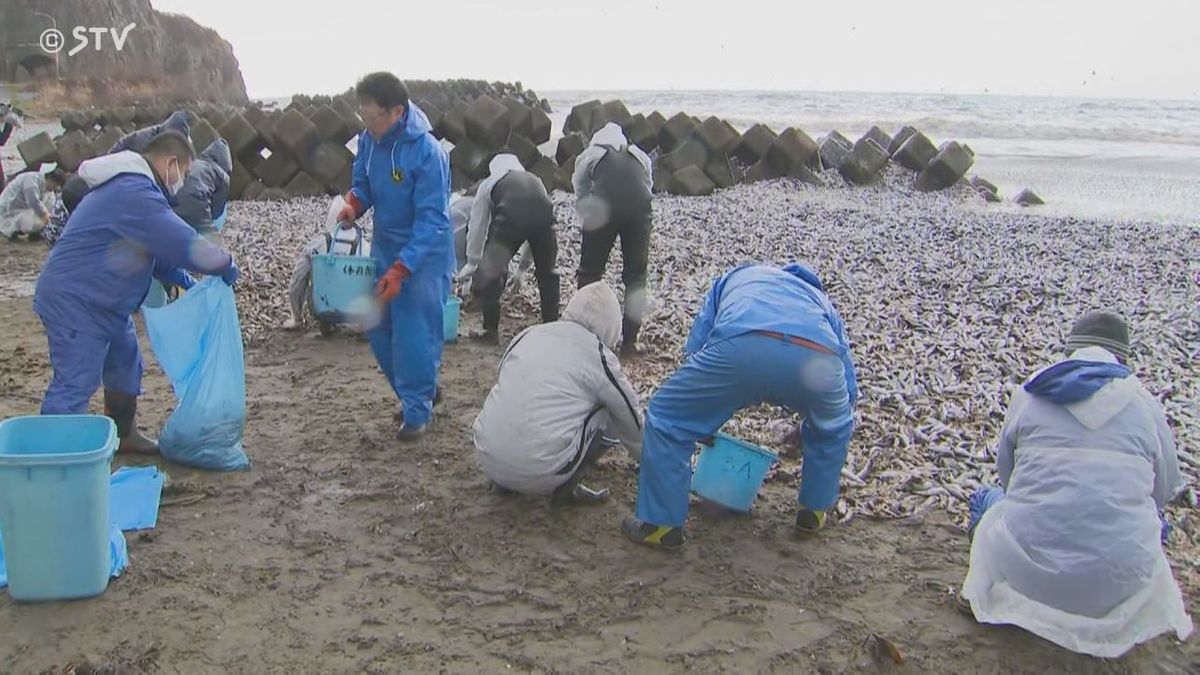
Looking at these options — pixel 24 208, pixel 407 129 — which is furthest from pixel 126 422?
pixel 24 208

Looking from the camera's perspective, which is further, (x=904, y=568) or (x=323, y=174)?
(x=323, y=174)

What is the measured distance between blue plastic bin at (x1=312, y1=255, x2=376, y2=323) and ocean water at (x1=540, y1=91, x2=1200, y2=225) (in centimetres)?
1265

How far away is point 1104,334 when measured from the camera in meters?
3.26

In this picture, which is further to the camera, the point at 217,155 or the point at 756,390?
the point at 217,155

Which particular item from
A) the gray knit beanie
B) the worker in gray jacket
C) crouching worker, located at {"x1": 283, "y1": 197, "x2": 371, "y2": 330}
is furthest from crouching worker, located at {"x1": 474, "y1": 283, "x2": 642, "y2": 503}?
the worker in gray jacket

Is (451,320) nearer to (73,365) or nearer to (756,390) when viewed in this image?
(73,365)

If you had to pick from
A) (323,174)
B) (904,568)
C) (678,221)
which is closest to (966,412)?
(904,568)

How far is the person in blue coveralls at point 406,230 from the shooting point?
448cm

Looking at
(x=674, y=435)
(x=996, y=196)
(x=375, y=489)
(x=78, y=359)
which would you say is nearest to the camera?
(x=674, y=435)

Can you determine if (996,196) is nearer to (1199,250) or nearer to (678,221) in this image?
(1199,250)

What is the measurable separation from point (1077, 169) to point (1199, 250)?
45.1 ft

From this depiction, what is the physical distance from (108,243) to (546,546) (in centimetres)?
228

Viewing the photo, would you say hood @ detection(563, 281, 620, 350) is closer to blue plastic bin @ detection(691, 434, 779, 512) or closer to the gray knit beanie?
blue plastic bin @ detection(691, 434, 779, 512)

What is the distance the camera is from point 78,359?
3859 millimetres
